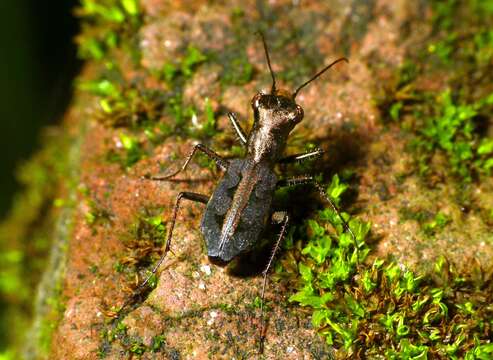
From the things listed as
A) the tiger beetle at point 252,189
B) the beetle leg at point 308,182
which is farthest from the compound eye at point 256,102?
the beetle leg at point 308,182

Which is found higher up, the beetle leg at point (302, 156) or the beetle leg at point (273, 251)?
the beetle leg at point (302, 156)

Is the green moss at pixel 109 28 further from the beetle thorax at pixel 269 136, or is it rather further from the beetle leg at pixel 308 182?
the beetle leg at pixel 308 182

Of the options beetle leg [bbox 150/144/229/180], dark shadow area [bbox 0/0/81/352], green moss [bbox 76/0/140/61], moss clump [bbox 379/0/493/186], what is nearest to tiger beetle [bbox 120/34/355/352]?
beetle leg [bbox 150/144/229/180]

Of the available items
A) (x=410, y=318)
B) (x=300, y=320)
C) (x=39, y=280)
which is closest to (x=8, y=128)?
(x=39, y=280)

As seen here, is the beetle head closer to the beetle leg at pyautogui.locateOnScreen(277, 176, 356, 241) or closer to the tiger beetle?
the tiger beetle

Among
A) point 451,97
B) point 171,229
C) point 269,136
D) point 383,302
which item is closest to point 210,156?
point 269,136

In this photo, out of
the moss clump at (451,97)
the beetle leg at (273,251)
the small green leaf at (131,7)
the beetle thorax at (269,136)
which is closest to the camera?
the beetle leg at (273,251)

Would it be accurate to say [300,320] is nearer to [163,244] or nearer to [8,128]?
[163,244]
